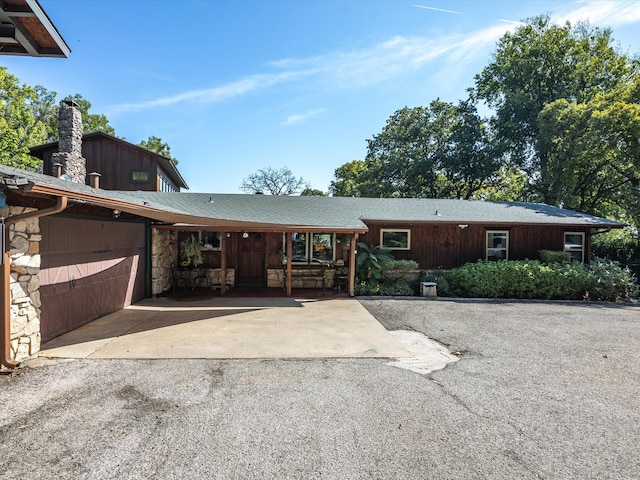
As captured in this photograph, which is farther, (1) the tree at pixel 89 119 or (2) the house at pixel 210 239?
(1) the tree at pixel 89 119

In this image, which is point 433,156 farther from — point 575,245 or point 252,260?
point 252,260

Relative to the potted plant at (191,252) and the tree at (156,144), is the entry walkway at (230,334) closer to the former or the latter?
the potted plant at (191,252)

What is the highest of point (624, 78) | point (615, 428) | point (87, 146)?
point (624, 78)

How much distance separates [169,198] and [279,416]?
1031cm

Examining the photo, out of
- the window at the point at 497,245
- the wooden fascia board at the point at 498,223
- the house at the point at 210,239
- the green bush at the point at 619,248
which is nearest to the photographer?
the house at the point at 210,239

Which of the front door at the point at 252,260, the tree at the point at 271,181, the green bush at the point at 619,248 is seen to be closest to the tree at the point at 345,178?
the tree at the point at 271,181

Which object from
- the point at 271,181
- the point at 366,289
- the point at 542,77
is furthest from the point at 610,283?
the point at 271,181

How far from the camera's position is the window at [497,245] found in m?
12.3

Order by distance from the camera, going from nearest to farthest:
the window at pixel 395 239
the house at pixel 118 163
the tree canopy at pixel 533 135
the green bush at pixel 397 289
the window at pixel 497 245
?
1. the green bush at pixel 397 289
2. the window at pixel 395 239
3. the window at pixel 497 245
4. the house at pixel 118 163
5. the tree canopy at pixel 533 135

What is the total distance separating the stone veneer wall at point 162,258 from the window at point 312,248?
389 centimetres

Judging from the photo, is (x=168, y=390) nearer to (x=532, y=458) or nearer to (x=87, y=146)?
(x=532, y=458)

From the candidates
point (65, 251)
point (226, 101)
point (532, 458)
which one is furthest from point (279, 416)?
point (226, 101)

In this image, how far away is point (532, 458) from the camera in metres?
2.70

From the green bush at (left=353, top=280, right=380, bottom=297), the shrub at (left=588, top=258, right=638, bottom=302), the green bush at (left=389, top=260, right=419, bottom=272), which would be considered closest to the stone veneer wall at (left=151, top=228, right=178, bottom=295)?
the green bush at (left=353, top=280, right=380, bottom=297)
